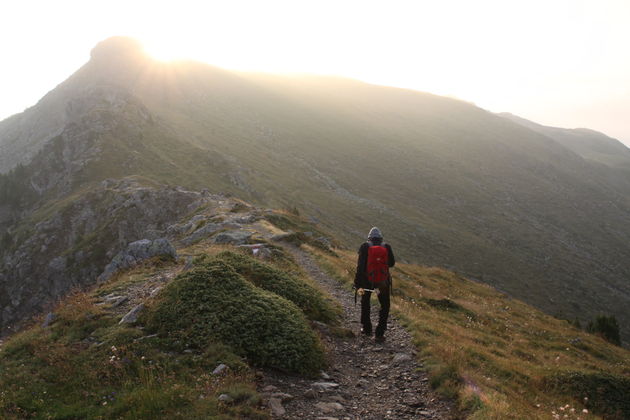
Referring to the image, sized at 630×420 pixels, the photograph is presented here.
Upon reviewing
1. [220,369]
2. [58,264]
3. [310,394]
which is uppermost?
[220,369]

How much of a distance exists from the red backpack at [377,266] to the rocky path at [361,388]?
85.3 inches

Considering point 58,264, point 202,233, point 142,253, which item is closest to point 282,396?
point 142,253

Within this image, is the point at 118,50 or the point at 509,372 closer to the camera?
the point at 509,372

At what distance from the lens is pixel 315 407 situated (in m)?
8.51

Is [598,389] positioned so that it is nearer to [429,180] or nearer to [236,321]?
[236,321]

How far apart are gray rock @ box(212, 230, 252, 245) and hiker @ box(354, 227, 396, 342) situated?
1352 cm

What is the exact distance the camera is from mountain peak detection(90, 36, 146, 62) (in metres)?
151

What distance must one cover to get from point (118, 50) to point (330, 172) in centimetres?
10588

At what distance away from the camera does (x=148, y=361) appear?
945 cm

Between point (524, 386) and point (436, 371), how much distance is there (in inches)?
137

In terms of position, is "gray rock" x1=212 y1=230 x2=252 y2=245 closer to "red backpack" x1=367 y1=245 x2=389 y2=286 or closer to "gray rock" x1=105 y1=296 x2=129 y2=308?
"gray rock" x1=105 y1=296 x2=129 y2=308

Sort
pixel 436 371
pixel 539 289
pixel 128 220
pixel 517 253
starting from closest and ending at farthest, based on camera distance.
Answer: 1. pixel 436 371
2. pixel 128 220
3. pixel 539 289
4. pixel 517 253

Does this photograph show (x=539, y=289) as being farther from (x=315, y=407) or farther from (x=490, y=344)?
(x=315, y=407)

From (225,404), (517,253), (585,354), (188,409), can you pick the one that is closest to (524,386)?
(225,404)
